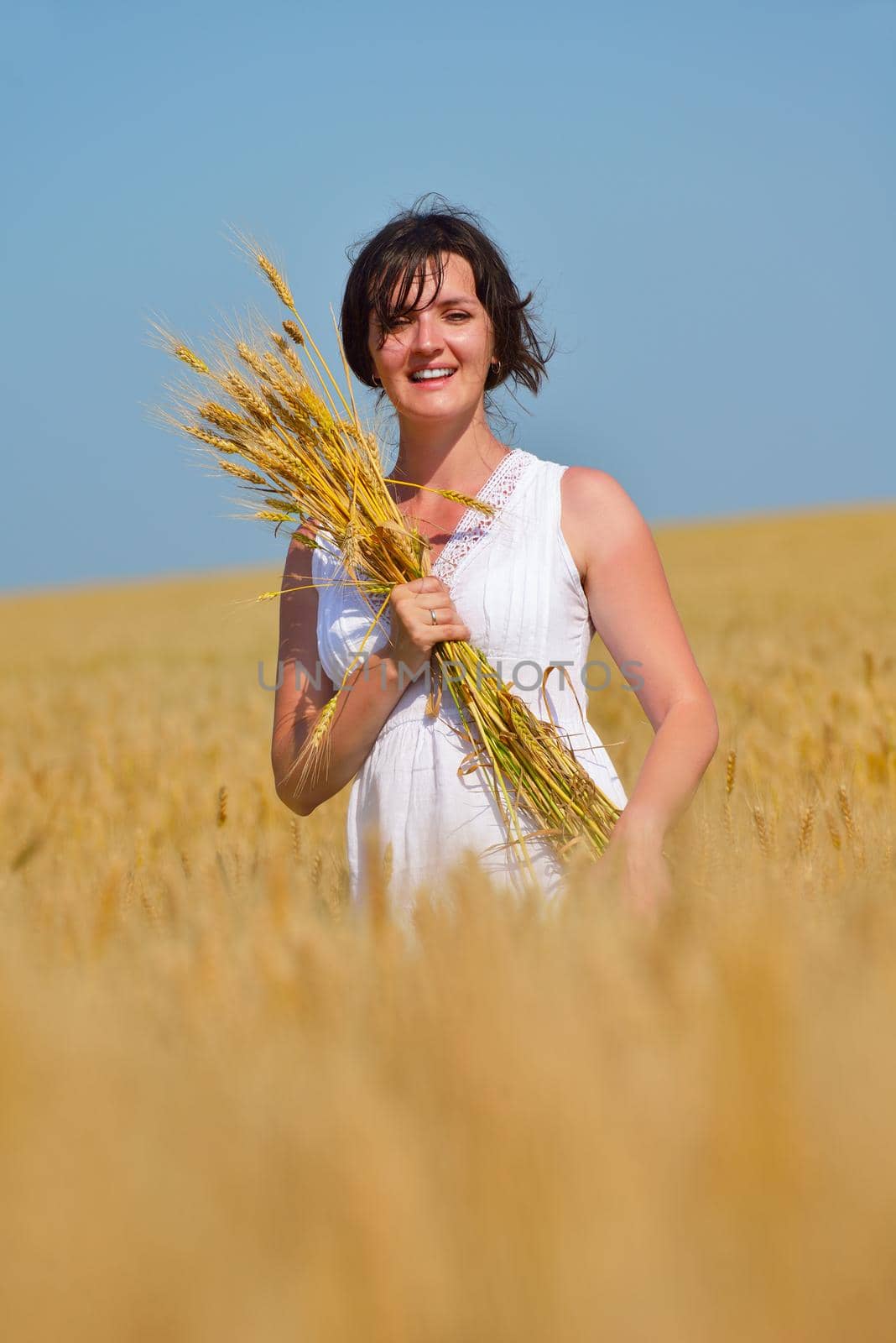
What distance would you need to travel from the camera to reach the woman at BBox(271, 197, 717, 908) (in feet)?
6.91

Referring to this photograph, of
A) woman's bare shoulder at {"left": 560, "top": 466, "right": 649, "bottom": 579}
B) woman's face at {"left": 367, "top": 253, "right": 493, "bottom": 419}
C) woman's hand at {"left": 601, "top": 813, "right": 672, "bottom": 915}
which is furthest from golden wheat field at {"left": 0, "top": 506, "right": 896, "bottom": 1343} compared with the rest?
woman's face at {"left": 367, "top": 253, "right": 493, "bottom": 419}

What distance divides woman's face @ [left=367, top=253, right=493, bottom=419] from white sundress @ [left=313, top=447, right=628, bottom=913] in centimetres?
18

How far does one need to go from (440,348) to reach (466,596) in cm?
43

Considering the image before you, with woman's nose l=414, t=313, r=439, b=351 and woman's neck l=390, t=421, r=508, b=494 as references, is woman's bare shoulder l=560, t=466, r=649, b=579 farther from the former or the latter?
woman's nose l=414, t=313, r=439, b=351

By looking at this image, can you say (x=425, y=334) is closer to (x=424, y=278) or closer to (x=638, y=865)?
(x=424, y=278)

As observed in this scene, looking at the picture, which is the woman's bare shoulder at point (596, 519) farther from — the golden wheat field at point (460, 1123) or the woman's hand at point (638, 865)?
the golden wheat field at point (460, 1123)

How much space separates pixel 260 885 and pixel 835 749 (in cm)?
243

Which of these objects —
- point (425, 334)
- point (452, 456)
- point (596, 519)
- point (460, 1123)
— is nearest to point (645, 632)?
point (596, 519)

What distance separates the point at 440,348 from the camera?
2.21 meters

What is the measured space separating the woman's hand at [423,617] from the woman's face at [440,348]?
1.25 ft

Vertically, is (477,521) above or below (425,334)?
below

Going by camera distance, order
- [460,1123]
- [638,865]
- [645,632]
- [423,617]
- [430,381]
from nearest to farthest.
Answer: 1. [460,1123]
2. [638,865]
3. [423,617]
4. [645,632]
5. [430,381]

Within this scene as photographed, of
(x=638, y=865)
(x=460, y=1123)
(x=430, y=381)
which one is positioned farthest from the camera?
(x=430, y=381)

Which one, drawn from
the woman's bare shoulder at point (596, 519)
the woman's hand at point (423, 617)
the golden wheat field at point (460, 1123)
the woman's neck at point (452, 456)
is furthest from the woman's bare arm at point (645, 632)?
the golden wheat field at point (460, 1123)
